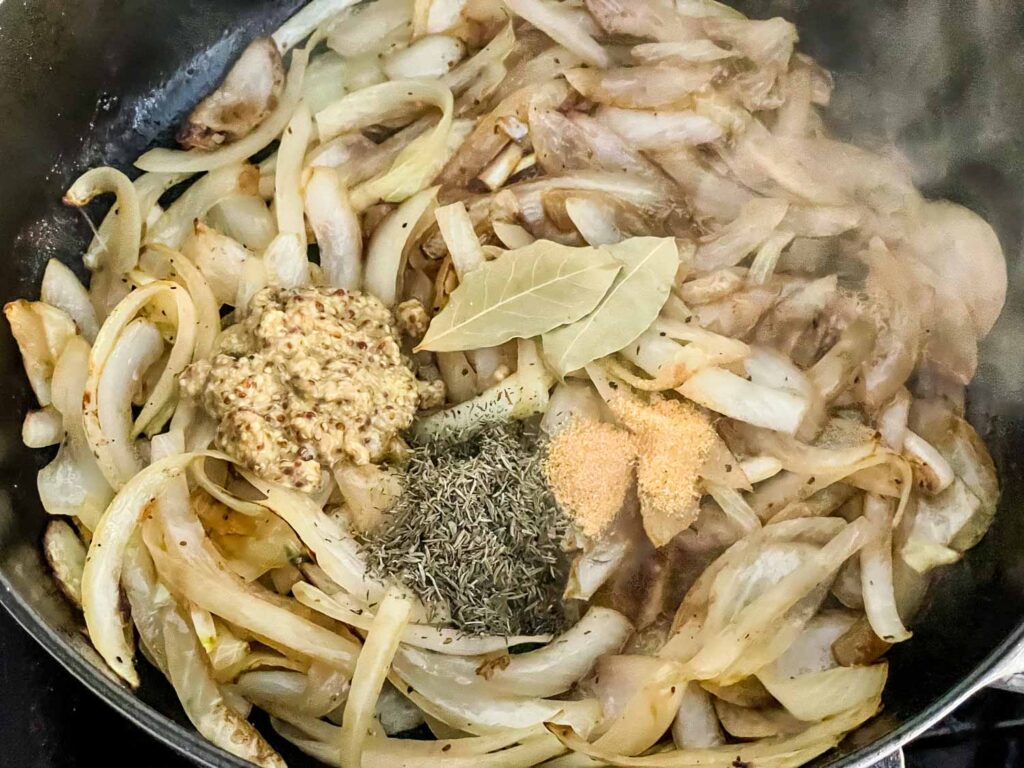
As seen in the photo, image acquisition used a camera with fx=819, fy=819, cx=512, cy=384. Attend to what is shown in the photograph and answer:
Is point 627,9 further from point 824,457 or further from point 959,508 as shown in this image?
point 959,508

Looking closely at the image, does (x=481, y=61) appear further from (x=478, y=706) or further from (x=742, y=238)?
(x=478, y=706)

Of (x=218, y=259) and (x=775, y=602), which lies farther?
(x=218, y=259)

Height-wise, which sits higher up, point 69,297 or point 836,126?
point 69,297

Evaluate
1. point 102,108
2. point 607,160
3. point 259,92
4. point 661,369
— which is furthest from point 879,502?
point 102,108

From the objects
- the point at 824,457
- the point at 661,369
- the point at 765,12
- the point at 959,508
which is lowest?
the point at 959,508

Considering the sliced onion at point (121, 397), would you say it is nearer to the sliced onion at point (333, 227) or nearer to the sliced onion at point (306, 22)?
the sliced onion at point (333, 227)

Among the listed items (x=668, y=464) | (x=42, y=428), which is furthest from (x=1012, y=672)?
(x=42, y=428)

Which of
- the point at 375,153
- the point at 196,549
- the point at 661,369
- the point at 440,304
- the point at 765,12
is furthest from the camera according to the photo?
the point at 765,12
